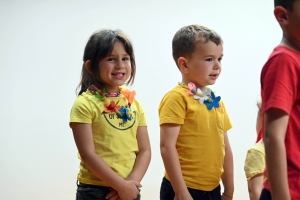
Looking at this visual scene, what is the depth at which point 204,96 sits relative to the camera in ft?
6.66

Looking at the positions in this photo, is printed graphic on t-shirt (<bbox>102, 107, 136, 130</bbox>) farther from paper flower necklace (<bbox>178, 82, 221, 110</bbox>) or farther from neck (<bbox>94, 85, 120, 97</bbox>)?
paper flower necklace (<bbox>178, 82, 221, 110</bbox>)

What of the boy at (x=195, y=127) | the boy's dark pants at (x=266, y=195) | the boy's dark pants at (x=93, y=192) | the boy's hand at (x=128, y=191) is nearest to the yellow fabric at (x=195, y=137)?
the boy at (x=195, y=127)

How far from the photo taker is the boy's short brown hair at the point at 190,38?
6.75 ft

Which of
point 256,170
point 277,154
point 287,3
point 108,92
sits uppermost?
point 287,3

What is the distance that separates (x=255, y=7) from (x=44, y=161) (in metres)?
1.83

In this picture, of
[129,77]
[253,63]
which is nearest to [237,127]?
[253,63]

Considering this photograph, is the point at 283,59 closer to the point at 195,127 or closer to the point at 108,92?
the point at 195,127

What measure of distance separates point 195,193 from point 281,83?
1000 mm

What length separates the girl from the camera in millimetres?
1899

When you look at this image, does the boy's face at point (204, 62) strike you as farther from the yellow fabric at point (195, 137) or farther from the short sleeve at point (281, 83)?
the short sleeve at point (281, 83)

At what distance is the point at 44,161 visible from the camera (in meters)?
3.29

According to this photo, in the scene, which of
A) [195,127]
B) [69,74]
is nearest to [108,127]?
[195,127]

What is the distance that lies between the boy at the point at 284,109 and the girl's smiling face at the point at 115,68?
92cm

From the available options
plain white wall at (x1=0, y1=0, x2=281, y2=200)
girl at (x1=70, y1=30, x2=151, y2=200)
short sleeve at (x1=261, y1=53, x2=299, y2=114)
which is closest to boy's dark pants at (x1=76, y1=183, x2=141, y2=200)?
girl at (x1=70, y1=30, x2=151, y2=200)
